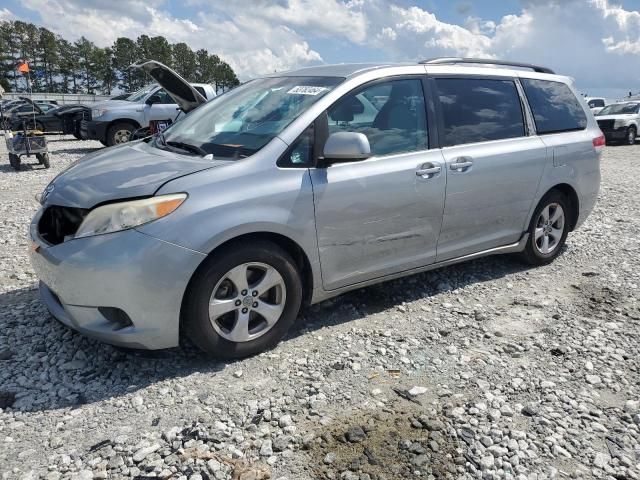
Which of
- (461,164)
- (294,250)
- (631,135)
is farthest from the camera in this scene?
(631,135)

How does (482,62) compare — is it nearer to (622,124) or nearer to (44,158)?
(44,158)

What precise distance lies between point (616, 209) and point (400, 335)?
583 cm

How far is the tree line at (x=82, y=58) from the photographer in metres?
72.4

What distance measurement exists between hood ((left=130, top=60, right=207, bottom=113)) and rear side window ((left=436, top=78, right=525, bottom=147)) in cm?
318

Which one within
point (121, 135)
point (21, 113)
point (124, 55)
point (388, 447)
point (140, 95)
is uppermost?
point (124, 55)

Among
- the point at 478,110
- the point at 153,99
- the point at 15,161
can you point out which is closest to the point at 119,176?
the point at 478,110

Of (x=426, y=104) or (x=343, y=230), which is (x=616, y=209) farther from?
(x=343, y=230)

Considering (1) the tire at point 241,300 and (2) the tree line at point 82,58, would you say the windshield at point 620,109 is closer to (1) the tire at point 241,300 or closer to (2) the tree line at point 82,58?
(1) the tire at point 241,300

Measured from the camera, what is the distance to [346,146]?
318cm

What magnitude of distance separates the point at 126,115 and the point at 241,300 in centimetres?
1204

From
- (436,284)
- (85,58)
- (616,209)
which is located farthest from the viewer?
(85,58)

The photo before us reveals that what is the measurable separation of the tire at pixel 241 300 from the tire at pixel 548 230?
2.59 m

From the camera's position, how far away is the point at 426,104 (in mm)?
3859

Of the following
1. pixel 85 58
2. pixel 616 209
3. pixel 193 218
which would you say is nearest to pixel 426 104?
pixel 193 218
